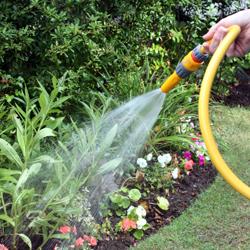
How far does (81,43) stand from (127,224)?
4.18 ft

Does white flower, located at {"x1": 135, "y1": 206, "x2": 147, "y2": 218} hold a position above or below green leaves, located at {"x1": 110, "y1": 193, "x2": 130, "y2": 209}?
below

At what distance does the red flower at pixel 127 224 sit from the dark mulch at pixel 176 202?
51mm

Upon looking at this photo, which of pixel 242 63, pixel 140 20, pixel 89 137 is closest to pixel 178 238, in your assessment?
pixel 89 137

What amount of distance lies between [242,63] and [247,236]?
2801mm

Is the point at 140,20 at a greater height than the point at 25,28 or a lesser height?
lesser

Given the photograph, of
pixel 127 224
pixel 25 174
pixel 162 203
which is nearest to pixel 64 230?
pixel 25 174

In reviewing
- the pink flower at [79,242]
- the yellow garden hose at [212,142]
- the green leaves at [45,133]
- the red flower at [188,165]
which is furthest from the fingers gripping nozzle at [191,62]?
the red flower at [188,165]

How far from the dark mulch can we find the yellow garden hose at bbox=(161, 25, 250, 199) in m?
1.23

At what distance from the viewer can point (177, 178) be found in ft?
12.1

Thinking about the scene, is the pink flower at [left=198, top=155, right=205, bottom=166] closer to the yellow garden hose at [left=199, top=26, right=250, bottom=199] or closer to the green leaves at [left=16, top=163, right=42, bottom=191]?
the green leaves at [left=16, top=163, right=42, bottom=191]

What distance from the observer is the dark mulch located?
3.05 metres

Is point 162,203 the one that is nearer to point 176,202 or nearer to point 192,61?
point 176,202

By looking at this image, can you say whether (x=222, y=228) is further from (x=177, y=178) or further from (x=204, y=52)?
(x=204, y=52)

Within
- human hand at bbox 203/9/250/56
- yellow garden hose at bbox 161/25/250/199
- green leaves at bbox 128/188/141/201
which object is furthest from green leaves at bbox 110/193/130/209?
human hand at bbox 203/9/250/56
